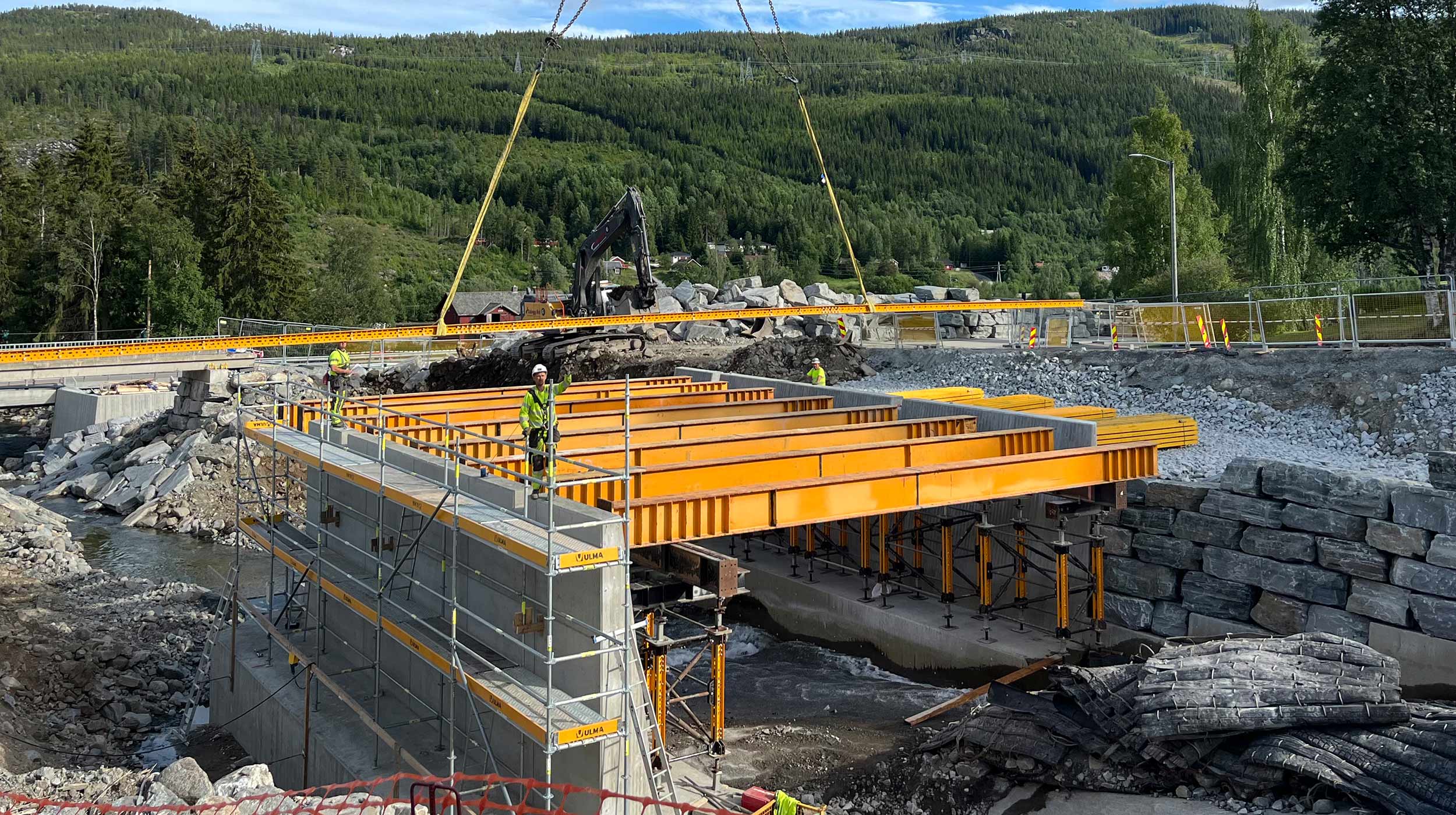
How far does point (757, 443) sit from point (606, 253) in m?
20.4

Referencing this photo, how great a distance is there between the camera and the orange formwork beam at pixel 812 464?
11594 millimetres

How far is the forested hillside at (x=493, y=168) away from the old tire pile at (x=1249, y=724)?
172 feet

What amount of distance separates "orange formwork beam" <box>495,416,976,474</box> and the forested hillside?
4807cm

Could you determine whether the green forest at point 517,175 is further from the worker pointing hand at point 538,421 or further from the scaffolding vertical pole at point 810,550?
the worker pointing hand at point 538,421

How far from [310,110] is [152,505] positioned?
516 ft

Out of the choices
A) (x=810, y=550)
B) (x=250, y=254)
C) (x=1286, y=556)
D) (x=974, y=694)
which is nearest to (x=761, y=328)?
(x=810, y=550)

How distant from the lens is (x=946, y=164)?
14150 centimetres

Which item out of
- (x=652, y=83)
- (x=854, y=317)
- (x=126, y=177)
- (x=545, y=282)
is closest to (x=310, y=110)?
(x=652, y=83)

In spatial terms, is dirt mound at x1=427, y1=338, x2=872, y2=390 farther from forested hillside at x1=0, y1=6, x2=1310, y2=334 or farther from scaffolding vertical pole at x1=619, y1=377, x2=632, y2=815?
forested hillside at x1=0, y1=6, x2=1310, y2=334

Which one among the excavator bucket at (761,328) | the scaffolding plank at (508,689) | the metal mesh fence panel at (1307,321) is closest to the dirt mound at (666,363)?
the excavator bucket at (761,328)

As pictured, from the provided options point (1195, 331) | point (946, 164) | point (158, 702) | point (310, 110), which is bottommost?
point (158, 702)

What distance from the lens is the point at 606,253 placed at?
33406 millimetres

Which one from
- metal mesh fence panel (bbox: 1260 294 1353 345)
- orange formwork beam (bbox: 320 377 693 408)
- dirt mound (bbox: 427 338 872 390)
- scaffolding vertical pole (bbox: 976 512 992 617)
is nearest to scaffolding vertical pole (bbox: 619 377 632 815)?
orange formwork beam (bbox: 320 377 693 408)

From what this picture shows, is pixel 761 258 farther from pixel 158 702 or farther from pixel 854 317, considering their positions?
pixel 158 702
